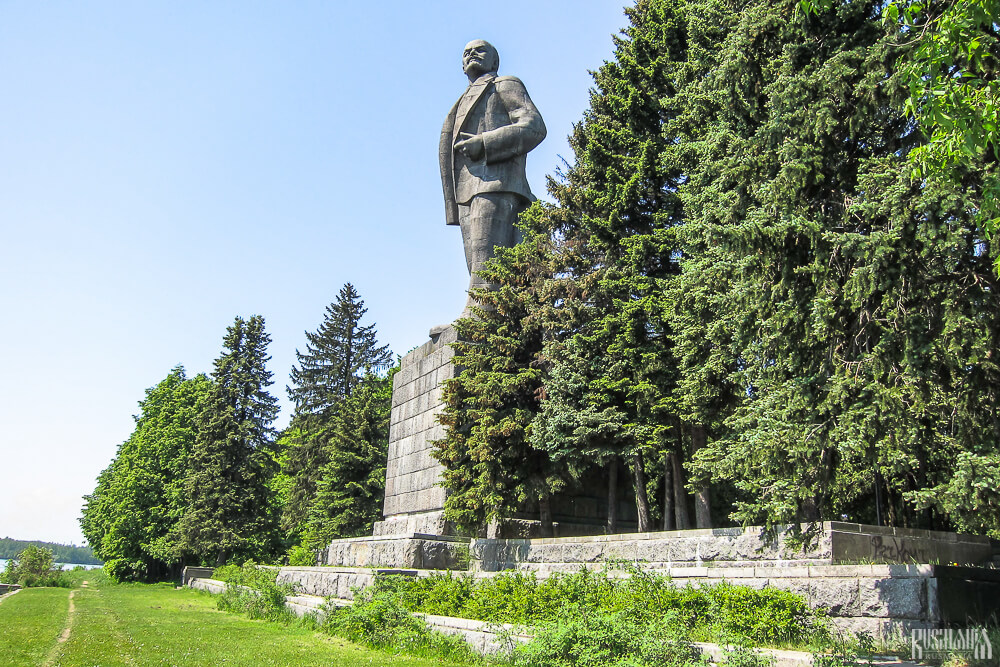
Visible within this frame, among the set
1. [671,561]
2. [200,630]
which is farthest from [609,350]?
[200,630]

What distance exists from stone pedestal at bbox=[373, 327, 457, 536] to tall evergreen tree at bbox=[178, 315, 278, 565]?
12.5 m

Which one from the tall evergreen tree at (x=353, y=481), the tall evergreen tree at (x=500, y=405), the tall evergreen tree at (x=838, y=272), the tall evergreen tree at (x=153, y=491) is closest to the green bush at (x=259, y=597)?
the tall evergreen tree at (x=500, y=405)

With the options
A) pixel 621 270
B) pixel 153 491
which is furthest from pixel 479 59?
pixel 153 491

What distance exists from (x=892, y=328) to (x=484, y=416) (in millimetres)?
7401

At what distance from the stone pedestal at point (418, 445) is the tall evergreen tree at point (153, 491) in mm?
15472

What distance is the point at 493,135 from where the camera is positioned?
1670cm

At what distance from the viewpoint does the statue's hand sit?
16891 mm

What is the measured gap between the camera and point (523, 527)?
13.7 meters

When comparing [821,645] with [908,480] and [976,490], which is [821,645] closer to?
[976,490]

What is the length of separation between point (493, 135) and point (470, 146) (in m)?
0.60

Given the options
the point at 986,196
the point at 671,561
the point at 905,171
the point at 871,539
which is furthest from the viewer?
the point at 671,561

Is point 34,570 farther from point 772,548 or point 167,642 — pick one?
point 772,548

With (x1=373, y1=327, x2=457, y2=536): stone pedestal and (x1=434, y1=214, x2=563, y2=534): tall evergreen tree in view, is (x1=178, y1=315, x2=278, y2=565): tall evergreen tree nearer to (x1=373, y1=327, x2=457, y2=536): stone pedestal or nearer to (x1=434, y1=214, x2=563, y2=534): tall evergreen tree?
(x1=373, y1=327, x2=457, y2=536): stone pedestal

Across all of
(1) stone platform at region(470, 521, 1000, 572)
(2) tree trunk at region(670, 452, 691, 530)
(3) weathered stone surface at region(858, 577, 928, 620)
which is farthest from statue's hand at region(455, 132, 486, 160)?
(3) weathered stone surface at region(858, 577, 928, 620)
